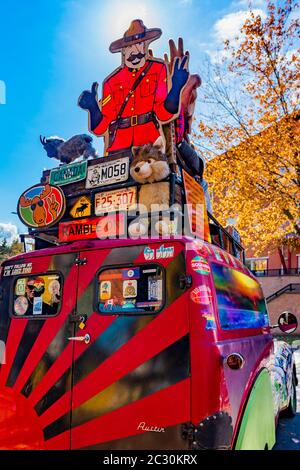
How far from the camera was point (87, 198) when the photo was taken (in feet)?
16.2

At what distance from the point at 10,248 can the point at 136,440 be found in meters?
49.8

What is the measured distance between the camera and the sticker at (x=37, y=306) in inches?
135

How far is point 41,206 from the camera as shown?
16.3 feet

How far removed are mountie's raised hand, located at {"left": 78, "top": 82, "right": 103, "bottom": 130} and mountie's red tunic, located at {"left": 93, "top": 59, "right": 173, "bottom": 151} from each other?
96mm

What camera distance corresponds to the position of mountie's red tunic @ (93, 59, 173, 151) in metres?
5.97

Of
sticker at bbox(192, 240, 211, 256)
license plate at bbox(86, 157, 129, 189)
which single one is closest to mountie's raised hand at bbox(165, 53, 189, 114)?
license plate at bbox(86, 157, 129, 189)

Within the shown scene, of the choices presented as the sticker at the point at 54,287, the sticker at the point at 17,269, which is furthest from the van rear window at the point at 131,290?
the sticker at the point at 17,269

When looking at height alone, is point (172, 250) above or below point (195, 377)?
above

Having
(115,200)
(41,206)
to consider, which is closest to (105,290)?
(115,200)

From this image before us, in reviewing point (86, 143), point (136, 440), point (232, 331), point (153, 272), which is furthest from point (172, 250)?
point (86, 143)

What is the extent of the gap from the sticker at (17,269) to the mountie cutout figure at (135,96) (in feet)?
9.51

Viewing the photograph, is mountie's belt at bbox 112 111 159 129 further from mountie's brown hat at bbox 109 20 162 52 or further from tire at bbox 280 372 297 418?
tire at bbox 280 372 297 418

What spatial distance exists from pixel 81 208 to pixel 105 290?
1967mm

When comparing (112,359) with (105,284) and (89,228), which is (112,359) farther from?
(89,228)
